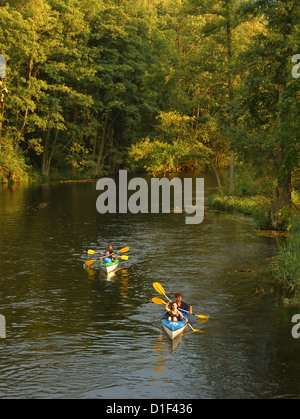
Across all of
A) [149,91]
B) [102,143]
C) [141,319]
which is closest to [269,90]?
[141,319]

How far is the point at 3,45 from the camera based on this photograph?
70.4 m

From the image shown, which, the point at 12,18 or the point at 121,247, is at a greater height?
the point at 12,18

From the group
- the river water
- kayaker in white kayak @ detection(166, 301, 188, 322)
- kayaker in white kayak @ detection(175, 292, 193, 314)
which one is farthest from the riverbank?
kayaker in white kayak @ detection(166, 301, 188, 322)

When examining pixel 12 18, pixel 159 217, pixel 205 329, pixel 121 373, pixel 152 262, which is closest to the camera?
pixel 121 373

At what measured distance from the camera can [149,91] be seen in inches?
3573

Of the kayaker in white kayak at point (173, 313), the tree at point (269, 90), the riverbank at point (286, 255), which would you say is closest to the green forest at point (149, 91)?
the tree at point (269, 90)

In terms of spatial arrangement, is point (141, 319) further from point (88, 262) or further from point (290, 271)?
point (88, 262)

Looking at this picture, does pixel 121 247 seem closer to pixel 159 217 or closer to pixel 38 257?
pixel 38 257

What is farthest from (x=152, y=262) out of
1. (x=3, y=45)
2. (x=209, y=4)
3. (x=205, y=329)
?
(x=3, y=45)

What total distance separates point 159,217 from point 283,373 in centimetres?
3205

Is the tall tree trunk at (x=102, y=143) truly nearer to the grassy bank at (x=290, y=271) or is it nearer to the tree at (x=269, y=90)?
the tree at (x=269, y=90)

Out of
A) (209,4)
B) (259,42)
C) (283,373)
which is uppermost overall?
(209,4)

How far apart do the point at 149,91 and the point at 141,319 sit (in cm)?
7273

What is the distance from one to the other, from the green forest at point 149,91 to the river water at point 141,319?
22.3 ft
